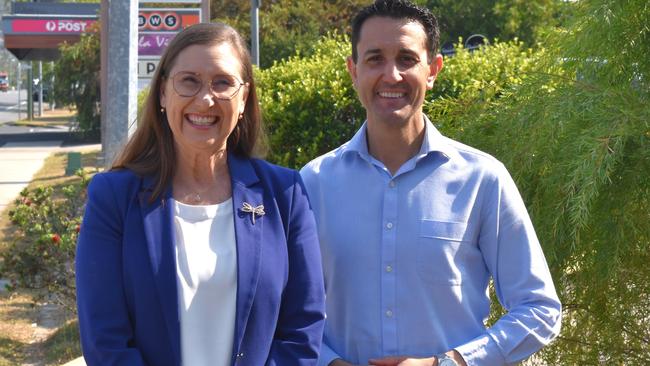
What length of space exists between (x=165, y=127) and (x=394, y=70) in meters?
0.64

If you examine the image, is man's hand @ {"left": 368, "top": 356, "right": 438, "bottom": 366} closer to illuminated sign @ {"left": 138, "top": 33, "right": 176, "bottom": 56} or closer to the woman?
the woman

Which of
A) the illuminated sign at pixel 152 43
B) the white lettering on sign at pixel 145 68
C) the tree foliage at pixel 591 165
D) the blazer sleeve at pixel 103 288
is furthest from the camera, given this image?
the illuminated sign at pixel 152 43

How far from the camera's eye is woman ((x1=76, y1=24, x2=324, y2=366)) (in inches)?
101

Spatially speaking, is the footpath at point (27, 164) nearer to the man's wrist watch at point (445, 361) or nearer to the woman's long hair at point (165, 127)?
the woman's long hair at point (165, 127)

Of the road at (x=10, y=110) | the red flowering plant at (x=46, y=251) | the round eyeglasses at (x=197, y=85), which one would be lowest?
the road at (x=10, y=110)

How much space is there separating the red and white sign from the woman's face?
32.0 meters

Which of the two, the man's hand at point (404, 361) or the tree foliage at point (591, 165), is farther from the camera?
the tree foliage at point (591, 165)

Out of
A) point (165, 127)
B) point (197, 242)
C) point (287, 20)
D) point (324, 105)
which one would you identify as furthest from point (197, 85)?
point (287, 20)

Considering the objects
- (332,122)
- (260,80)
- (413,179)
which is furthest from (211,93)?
(260,80)

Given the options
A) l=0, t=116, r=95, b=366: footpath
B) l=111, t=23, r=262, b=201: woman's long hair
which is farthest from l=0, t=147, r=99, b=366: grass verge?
l=111, t=23, r=262, b=201: woman's long hair

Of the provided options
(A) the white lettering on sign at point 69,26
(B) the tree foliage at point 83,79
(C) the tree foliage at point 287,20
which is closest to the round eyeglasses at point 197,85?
(C) the tree foliage at point 287,20

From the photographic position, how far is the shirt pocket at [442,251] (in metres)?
2.69

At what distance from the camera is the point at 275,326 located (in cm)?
268

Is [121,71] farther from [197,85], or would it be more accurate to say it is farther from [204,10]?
[197,85]
